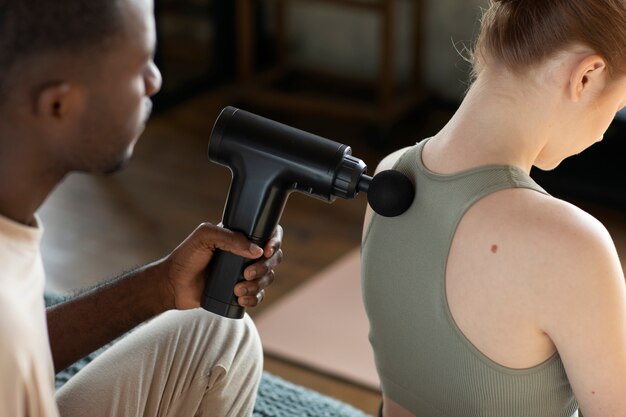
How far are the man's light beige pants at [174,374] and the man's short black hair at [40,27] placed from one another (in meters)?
0.52

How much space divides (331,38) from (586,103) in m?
2.79

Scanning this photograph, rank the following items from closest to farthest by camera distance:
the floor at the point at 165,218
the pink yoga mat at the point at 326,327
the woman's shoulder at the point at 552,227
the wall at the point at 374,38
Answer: the woman's shoulder at the point at 552,227
the pink yoga mat at the point at 326,327
the floor at the point at 165,218
the wall at the point at 374,38

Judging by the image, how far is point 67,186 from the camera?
341 centimetres

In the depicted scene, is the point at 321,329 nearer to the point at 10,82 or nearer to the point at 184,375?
the point at 184,375

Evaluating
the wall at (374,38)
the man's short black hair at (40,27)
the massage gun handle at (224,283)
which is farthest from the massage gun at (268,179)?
the wall at (374,38)

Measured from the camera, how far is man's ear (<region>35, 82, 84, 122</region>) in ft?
3.50

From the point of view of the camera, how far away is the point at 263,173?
4.52 feet

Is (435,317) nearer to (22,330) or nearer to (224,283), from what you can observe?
(224,283)

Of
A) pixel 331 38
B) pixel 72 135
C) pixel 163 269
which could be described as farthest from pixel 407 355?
pixel 331 38

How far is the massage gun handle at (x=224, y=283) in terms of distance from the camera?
1397mm

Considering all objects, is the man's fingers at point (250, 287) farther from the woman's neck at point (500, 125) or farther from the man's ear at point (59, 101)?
the man's ear at point (59, 101)

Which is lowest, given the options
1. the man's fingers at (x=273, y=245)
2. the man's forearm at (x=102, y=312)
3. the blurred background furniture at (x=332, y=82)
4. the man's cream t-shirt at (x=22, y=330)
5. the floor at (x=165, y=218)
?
the floor at (x=165, y=218)

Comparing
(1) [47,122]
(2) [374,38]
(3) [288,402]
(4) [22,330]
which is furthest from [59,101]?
(2) [374,38]

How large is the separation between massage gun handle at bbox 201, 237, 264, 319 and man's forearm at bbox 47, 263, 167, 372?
10cm
